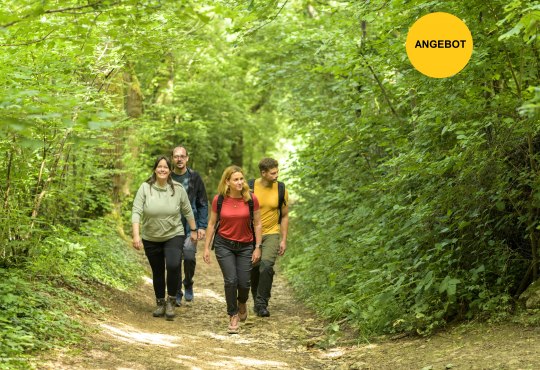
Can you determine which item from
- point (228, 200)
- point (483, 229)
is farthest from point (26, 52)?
point (483, 229)

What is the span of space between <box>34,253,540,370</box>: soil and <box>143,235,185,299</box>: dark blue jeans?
462mm

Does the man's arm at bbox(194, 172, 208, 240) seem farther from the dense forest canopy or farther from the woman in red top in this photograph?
the dense forest canopy

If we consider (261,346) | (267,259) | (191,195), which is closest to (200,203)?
(191,195)

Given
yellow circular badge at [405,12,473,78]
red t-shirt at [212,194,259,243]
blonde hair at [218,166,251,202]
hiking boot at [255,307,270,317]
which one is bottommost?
hiking boot at [255,307,270,317]

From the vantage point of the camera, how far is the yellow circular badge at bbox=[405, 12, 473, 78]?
6605 mm

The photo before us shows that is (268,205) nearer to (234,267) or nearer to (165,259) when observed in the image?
(234,267)

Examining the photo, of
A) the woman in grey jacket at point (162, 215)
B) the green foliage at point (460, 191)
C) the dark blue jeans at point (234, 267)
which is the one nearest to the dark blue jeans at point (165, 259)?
the woman in grey jacket at point (162, 215)

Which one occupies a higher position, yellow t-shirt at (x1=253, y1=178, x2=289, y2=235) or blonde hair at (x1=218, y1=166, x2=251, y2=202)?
blonde hair at (x1=218, y1=166, x2=251, y2=202)

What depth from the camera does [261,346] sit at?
7191mm

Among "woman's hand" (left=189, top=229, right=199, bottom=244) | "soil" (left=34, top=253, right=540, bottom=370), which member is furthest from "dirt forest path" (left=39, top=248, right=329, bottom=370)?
"woman's hand" (left=189, top=229, right=199, bottom=244)

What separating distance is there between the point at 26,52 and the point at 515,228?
558 centimetres

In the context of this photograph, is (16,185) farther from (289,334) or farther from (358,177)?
(358,177)

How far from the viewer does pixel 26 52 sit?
22.1ft

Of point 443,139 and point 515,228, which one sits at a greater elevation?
point 443,139
